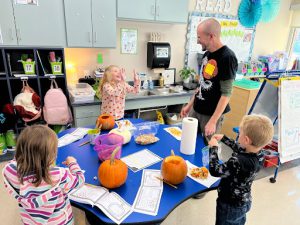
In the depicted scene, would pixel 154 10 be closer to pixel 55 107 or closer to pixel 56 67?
pixel 56 67

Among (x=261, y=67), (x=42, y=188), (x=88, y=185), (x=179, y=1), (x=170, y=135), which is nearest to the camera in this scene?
(x=42, y=188)

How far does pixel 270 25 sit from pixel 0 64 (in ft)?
15.2

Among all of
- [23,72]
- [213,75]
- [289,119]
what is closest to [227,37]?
[289,119]

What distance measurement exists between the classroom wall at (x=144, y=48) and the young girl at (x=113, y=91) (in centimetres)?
86

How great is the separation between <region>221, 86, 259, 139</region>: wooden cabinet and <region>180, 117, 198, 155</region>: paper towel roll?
81.2 inches

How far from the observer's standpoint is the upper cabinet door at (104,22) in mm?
2627

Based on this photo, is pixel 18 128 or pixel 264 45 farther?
pixel 264 45

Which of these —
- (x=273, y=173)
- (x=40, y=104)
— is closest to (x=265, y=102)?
(x=273, y=173)

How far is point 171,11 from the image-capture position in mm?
3025

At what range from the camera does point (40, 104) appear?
267cm

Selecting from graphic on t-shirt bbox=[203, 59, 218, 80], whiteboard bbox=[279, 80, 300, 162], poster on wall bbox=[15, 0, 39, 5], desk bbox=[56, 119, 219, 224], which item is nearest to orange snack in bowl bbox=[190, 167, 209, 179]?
desk bbox=[56, 119, 219, 224]

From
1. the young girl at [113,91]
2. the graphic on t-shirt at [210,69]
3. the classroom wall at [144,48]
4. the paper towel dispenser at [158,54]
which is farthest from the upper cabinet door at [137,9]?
the graphic on t-shirt at [210,69]

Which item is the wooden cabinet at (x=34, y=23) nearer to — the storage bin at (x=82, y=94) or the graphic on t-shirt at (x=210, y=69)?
the storage bin at (x=82, y=94)

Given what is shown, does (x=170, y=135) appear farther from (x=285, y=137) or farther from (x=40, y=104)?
(x=40, y=104)
